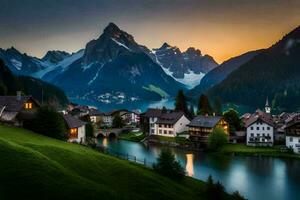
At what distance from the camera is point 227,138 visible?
348 ft

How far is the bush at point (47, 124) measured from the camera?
7156 cm

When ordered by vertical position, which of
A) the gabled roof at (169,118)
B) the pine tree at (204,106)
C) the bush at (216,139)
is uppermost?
the pine tree at (204,106)

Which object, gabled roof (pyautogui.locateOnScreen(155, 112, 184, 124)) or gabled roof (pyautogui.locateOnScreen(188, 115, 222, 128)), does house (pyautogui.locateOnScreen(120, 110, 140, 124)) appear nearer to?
gabled roof (pyautogui.locateOnScreen(155, 112, 184, 124))

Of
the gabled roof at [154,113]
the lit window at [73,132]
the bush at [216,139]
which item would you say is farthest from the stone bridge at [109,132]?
the lit window at [73,132]

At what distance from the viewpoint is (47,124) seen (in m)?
71.7

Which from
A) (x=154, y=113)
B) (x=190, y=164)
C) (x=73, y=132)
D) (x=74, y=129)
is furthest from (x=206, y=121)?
(x=73, y=132)

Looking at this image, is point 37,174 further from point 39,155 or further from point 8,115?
point 8,115

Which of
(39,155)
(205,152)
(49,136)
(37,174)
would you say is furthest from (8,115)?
(205,152)

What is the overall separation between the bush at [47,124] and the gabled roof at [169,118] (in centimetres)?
5680

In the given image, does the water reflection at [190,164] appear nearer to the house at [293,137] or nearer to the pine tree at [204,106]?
the house at [293,137]

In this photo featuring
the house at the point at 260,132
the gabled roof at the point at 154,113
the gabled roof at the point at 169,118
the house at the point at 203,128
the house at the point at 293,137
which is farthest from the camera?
the gabled roof at the point at 154,113

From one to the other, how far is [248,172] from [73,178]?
1843 inches

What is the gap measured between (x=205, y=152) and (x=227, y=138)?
7177 millimetres

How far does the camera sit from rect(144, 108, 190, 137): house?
12562cm
